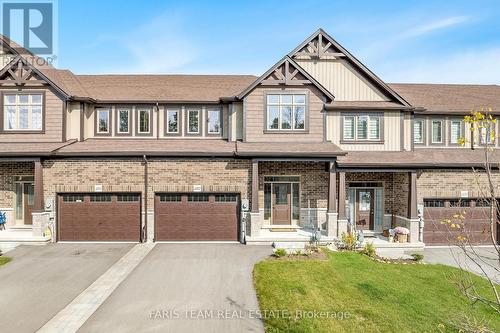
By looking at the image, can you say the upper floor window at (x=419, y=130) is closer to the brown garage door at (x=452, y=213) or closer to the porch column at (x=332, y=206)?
the brown garage door at (x=452, y=213)

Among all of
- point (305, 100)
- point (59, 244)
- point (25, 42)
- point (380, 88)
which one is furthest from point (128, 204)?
point (380, 88)

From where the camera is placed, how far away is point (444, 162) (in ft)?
49.3

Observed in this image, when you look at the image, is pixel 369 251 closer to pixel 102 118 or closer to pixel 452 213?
pixel 452 213

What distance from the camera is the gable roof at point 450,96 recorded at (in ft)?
56.9

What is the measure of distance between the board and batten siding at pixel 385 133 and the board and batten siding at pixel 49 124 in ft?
44.4

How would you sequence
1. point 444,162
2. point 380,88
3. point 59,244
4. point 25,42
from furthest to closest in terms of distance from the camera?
point 25,42 < point 380,88 < point 444,162 < point 59,244

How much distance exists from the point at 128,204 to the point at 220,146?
16.9 feet

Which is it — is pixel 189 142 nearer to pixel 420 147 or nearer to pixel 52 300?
pixel 52 300

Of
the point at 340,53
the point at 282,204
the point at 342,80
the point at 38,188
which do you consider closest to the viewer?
the point at 38,188

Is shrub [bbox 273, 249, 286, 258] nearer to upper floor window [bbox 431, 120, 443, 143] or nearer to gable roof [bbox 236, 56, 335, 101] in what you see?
gable roof [bbox 236, 56, 335, 101]

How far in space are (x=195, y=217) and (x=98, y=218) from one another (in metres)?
4.55

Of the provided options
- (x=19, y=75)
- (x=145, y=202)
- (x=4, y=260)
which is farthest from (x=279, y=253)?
(x=19, y=75)

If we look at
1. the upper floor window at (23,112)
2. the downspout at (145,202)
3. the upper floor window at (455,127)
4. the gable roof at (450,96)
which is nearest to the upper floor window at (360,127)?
the gable roof at (450,96)

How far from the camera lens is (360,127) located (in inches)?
637
